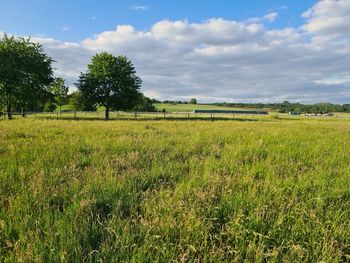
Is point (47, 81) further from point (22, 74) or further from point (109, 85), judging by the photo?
point (109, 85)

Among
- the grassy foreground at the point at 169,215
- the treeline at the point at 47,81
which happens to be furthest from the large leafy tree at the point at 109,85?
the grassy foreground at the point at 169,215

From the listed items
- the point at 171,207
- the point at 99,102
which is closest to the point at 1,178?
the point at 171,207

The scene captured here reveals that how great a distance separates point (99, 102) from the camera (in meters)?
55.2

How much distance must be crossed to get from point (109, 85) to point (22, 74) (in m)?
15.2

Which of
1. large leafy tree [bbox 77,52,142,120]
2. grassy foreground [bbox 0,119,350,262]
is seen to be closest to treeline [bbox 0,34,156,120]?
large leafy tree [bbox 77,52,142,120]

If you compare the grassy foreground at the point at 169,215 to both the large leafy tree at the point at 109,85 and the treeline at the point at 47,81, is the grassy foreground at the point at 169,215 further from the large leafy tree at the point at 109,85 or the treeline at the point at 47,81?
the large leafy tree at the point at 109,85

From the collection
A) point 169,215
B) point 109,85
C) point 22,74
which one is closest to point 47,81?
point 22,74

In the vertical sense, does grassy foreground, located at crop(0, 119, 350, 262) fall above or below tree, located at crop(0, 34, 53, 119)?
below

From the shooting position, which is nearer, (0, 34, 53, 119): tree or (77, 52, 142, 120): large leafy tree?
(0, 34, 53, 119): tree

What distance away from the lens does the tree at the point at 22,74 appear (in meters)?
42.1

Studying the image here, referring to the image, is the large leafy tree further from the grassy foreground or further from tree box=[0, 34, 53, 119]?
the grassy foreground

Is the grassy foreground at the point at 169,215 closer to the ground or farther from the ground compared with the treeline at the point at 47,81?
closer to the ground

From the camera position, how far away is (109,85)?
5475cm

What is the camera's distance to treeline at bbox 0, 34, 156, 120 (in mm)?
42531
